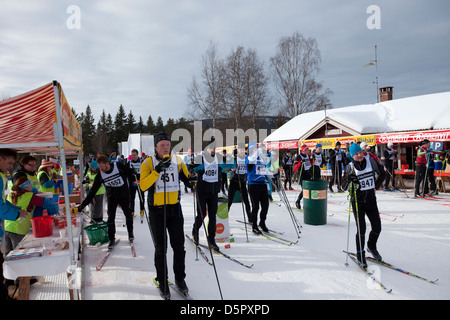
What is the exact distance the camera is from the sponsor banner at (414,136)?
12066mm

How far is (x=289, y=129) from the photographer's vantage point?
906 inches

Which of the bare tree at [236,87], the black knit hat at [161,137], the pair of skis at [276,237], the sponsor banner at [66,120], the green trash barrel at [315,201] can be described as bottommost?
the pair of skis at [276,237]

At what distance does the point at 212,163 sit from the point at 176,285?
8.07ft

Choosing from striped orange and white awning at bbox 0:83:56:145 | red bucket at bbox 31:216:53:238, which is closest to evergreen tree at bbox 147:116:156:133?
striped orange and white awning at bbox 0:83:56:145

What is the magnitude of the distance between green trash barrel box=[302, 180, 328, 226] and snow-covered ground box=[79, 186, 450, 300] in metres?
0.23

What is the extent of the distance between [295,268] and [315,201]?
9.88 feet

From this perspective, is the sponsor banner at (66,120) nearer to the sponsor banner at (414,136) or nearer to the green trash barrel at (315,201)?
the green trash barrel at (315,201)

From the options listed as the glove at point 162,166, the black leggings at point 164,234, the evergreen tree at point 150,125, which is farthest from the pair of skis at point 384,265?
the evergreen tree at point 150,125

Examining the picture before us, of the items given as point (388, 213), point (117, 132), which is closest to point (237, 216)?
point (388, 213)

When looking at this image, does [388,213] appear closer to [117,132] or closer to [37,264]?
[37,264]

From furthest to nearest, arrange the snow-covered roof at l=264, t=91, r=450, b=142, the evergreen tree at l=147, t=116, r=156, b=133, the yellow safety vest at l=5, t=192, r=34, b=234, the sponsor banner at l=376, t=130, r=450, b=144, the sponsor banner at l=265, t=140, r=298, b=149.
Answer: the evergreen tree at l=147, t=116, r=156, b=133 < the sponsor banner at l=265, t=140, r=298, b=149 < the snow-covered roof at l=264, t=91, r=450, b=142 < the sponsor banner at l=376, t=130, r=450, b=144 < the yellow safety vest at l=5, t=192, r=34, b=234

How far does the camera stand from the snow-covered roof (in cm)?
1517

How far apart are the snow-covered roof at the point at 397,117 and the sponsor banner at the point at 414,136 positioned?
238 centimetres

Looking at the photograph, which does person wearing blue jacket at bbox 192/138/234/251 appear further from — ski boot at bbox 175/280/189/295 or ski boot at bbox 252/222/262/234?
ski boot at bbox 175/280/189/295
